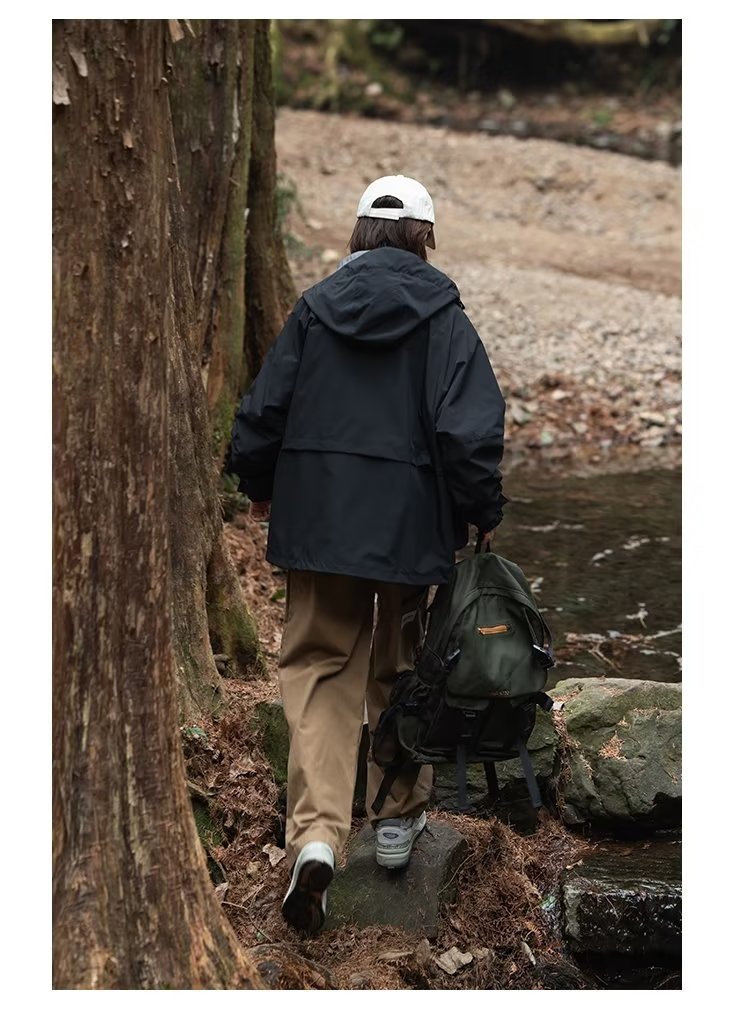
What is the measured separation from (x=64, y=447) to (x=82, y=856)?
3.31 feet

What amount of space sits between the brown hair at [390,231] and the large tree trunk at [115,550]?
0.98 meters

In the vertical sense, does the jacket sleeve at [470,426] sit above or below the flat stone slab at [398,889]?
above

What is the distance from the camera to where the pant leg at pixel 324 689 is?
3742 mm

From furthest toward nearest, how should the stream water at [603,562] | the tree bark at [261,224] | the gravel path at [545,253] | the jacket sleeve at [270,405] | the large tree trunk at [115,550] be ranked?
1. the gravel path at [545,253]
2. the tree bark at [261,224]
3. the stream water at [603,562]
4. the jacket sleeve at [270,405]
5. the large tree trunk at [115,550]

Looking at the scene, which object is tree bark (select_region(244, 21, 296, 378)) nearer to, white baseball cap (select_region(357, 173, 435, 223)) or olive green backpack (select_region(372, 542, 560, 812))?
white baseball cap (select_region(357, 173, 435, 223))

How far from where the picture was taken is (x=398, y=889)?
4027 mm

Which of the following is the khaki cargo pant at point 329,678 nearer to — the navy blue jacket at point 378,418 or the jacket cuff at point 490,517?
the navy blue jacket at point 378,418

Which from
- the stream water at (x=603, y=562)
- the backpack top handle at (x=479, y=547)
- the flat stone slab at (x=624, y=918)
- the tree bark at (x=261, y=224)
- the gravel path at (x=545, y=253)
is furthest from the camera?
the gravel path at (x=545, y=253)

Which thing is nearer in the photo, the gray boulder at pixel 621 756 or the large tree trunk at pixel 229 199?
the gray boulder at pixel 621 756

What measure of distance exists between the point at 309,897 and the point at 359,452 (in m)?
1.33

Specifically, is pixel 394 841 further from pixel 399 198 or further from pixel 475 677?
pixel 399 198

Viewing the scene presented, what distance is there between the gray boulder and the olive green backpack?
98cm

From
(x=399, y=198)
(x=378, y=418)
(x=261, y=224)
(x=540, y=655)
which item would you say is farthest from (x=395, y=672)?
(x=261, y=224)

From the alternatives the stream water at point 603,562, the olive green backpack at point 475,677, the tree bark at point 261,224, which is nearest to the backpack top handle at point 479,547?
the olive green backpack at point 475,677
